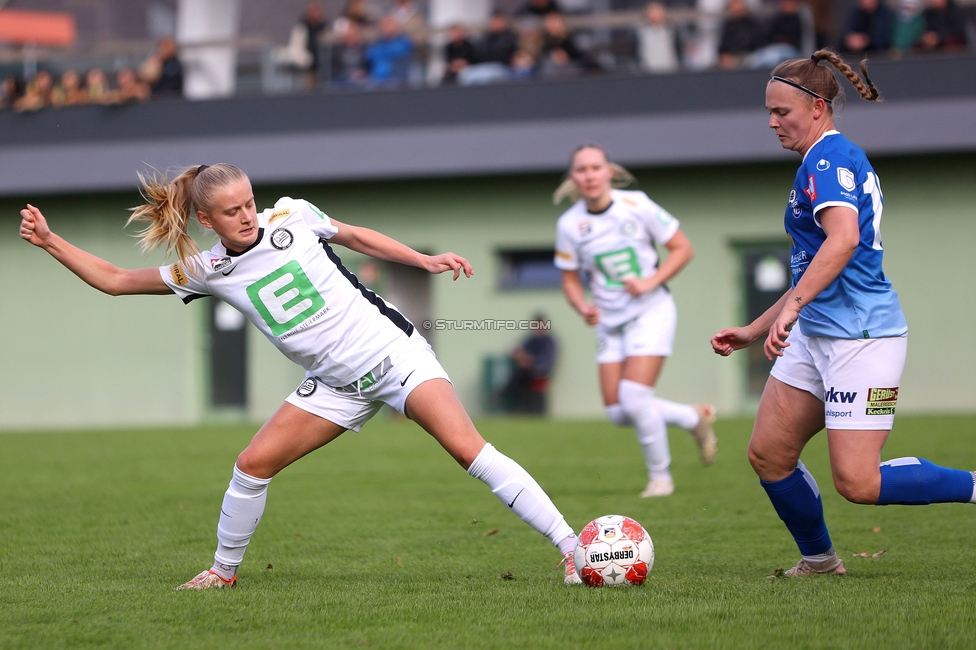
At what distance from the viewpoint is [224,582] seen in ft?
15.0

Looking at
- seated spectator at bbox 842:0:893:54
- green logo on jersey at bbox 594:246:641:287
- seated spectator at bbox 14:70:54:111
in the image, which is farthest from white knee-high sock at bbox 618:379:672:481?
seated spectator at bbox 14:70:54:111

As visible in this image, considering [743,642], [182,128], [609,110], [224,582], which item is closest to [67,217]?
[182,128]

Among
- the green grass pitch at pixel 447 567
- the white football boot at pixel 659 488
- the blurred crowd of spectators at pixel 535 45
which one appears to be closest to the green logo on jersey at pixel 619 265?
the white football boot at pixel 659 488

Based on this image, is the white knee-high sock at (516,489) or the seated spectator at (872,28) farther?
the seated spectator at (872,28)

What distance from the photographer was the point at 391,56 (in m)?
16.7

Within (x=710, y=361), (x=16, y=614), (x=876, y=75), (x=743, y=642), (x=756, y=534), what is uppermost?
(x=876, y=75)

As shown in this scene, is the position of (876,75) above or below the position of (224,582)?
above

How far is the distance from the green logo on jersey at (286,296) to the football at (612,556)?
1.43m

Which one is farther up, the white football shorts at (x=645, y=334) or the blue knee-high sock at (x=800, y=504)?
the blue knee-high sock at (x=800, y=504)

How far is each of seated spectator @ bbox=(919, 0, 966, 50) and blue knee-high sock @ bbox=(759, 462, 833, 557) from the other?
12059 mm

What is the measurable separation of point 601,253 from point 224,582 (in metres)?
3.97

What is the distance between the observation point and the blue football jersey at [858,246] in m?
4.04

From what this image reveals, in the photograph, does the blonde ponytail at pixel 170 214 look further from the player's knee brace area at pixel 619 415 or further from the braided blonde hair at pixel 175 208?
the player's knee brace area at pixel 619 415

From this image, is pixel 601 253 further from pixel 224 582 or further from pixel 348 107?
pixel 348 107
